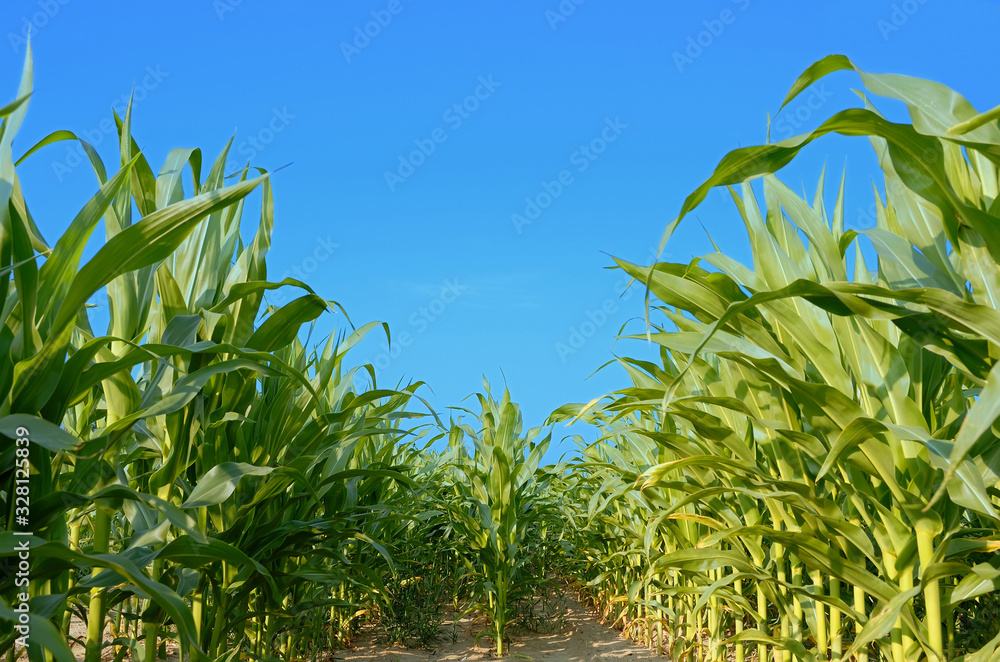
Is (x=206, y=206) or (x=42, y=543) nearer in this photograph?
(x=42, y=543)

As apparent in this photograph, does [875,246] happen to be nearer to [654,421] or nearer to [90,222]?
[90,222]

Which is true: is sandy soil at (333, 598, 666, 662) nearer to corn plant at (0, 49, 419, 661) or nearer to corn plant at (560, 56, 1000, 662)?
corn plant at (0, 49, 419, 661)

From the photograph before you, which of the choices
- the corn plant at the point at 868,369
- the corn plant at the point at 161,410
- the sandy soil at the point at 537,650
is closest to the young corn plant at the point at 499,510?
the sandy soil at the point at 537,650

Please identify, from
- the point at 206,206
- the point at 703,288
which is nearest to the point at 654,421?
the point at 703,288

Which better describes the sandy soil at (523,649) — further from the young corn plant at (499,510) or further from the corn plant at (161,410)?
the corn plant at (161,410)

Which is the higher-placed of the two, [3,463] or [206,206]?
[206,206]

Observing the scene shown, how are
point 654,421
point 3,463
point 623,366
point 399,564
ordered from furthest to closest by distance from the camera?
point 399,564 → point 654,421 → point 623,366 → point 3,463

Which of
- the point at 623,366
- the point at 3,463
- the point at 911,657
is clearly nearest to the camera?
the point at 3,463

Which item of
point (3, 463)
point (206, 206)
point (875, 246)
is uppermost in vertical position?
point (206, 206)

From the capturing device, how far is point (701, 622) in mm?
3004

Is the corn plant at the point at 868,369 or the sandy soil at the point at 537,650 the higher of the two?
the corn plant at the point at 868,369

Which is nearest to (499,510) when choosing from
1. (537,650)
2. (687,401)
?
(537,650)

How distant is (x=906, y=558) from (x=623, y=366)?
48.6 inches

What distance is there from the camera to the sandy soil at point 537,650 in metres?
3.74
